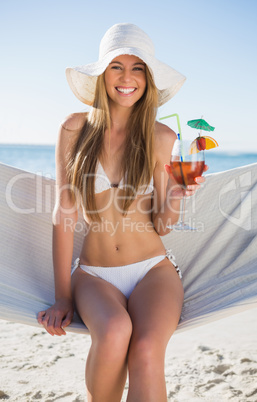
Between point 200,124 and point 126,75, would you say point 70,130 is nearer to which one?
point 126,75

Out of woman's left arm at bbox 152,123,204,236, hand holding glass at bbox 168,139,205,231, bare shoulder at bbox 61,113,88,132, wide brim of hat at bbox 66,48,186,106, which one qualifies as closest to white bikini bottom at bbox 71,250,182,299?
woman's left arm at bbox 152,123,204,236

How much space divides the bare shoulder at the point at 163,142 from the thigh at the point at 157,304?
509 mm

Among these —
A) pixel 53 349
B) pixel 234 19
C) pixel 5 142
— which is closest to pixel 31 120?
pixel 5 142

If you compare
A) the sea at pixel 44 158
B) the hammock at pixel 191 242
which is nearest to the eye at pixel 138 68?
the hammock at pixel 191 242

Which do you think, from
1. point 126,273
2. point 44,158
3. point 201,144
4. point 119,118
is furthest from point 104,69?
point 44,158

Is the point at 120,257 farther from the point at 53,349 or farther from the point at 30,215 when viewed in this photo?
the point at 53,349

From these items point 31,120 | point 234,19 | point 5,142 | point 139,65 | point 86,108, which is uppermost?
point 234,19

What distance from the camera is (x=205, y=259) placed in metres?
2.16

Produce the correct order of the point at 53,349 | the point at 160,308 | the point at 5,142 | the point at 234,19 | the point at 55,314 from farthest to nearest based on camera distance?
the point at 5,142 < the point at 234,19 < the point at 53,349 < the point at 55,314 < the point at 160,308

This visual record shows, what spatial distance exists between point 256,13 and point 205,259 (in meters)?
15.7

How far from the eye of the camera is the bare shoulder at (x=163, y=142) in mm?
1935

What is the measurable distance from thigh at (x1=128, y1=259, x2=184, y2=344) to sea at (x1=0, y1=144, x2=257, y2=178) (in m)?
13.4

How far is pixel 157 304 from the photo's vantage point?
149 cm

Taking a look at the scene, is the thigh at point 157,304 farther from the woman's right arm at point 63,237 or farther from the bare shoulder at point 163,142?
the bare shoulder at point 163,142
